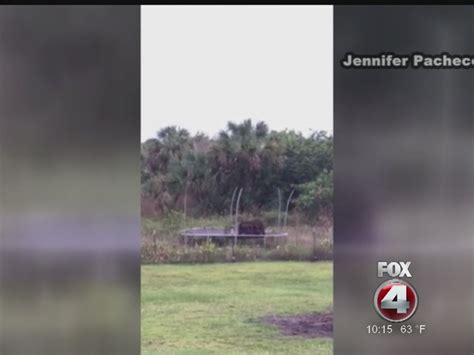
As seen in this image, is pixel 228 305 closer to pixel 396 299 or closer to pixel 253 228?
pixel 253 228

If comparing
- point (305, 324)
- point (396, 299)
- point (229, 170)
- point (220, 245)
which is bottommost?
point (305, 324)

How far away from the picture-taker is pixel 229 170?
4039mm

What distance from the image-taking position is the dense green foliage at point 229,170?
3975 mm

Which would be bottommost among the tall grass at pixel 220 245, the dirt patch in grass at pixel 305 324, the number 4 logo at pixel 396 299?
the dirt patch in grass at pixel 305 324

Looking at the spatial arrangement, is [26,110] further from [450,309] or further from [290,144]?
[450,309]

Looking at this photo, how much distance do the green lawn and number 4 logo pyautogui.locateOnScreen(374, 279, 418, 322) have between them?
28cm

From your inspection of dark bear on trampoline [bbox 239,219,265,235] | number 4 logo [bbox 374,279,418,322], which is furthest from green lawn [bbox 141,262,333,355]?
number 4 logo [bbox 374,279,418,322]

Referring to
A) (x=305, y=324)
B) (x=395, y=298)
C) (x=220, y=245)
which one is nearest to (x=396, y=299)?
(x=395, y=298)

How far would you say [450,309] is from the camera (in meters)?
3.93

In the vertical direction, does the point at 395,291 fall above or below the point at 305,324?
above

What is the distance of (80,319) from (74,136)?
3.10 feet

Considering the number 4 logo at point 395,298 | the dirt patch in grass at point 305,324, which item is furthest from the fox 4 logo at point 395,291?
the dirt patch in grass at point 305,324

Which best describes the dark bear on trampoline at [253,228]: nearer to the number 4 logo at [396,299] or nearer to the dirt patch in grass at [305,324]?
the dirt patch in grass at [305,324]

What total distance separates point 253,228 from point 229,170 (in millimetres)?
332
